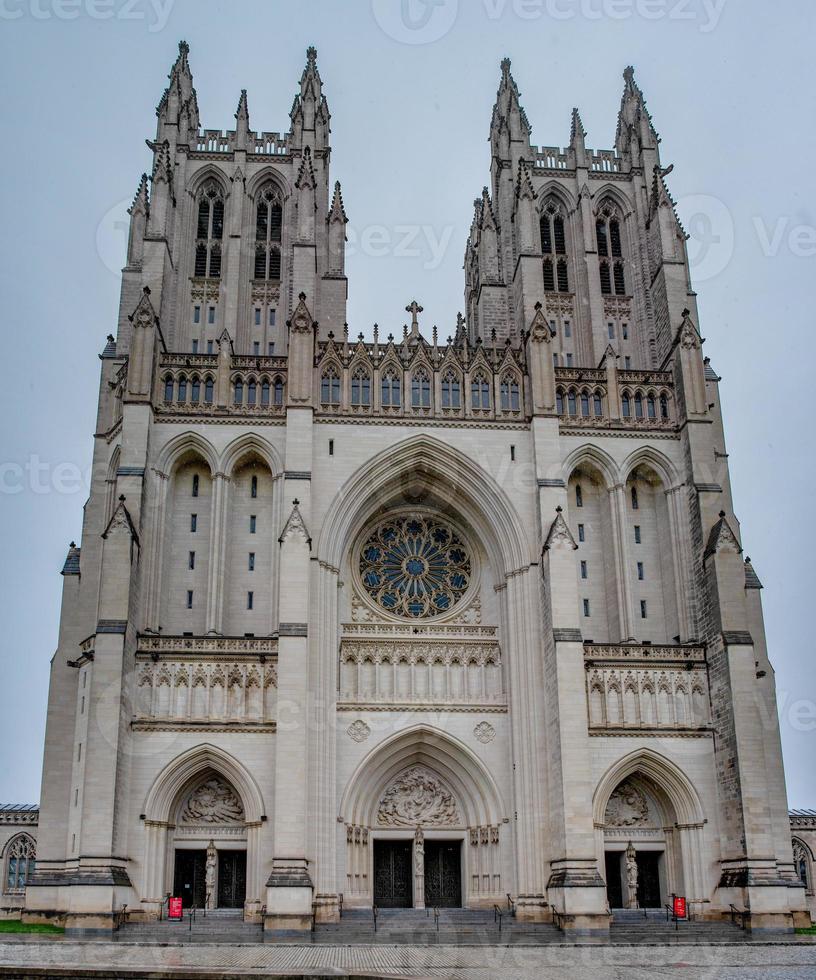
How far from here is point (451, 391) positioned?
122 feet

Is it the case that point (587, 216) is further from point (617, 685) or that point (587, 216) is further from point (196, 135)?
point (617, 685)

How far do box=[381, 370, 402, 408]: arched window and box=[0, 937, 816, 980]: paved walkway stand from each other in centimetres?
1790

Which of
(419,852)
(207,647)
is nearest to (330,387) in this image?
(207,647)

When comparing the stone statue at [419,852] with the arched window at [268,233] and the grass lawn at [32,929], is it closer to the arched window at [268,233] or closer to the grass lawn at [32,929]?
the grass lawn at [32,929]

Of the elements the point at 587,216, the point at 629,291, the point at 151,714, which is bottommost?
the point at 151,714

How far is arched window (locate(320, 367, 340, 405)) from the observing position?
36438 mm

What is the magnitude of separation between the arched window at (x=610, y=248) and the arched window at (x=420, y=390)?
9.81 m

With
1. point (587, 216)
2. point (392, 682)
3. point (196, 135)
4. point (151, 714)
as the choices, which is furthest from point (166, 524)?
point (587, 216)

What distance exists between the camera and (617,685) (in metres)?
33.4

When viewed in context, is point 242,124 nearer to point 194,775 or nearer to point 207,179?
point 207,179

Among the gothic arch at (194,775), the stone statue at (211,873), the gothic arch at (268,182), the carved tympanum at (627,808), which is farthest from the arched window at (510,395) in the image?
the stone statue at (211,873)

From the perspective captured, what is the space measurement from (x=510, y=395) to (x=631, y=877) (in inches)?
644

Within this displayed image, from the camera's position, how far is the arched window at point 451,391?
3694cm

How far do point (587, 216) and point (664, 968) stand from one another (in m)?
30.6
